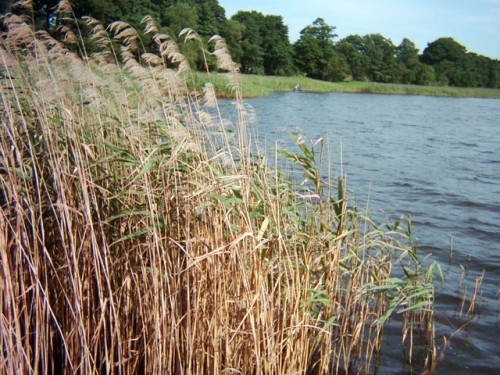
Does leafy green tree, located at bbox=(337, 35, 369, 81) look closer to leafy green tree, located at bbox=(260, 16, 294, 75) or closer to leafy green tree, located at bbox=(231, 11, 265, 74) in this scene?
leafy green tree, located at bbox=(260, 16, 294, 75)

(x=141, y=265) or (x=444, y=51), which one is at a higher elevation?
(x=444, y=51)

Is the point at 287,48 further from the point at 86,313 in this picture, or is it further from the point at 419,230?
the point at 86,313

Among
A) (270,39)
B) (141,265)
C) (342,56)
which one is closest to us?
(141,265)

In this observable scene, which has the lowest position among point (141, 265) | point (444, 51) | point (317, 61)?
point (141, 265)

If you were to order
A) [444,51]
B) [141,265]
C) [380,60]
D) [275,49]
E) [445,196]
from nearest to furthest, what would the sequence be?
[141,265], [445,196], [275,49], [380,60], [444,51]

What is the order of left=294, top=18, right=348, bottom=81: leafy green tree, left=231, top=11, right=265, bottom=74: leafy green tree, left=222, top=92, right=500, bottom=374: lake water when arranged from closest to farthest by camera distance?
left=222, top=92, right=500, bottom=374: lake water, left=231, top=11, right=265, bottom=74: leafy green tree, left=294, top=18, right=348, bottom=81: leafy green tree

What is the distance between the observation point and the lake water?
202 inches

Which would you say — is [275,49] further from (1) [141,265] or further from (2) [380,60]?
(1) [141,265]

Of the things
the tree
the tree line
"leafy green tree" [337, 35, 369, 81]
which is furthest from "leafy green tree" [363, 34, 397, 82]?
the tree

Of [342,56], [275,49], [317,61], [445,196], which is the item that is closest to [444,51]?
[342,56]

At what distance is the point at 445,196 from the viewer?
10.9 m

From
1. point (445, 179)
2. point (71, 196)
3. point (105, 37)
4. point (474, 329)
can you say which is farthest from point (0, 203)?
point (445, 179)

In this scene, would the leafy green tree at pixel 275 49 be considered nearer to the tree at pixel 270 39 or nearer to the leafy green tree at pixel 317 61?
the tree at pixel 270 39

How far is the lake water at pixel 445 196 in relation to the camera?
513 cm
